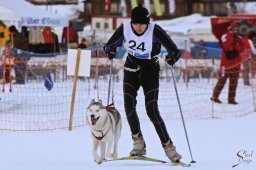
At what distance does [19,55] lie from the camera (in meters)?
16.8

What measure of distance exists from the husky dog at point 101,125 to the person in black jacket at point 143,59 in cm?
18

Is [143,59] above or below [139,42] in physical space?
below

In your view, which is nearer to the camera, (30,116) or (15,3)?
(30,116)

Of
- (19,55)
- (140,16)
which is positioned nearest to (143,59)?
(140,16)

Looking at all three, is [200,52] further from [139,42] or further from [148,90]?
[139,42]

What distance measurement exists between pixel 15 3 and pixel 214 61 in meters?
6.28

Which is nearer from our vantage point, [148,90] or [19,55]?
[148,90]

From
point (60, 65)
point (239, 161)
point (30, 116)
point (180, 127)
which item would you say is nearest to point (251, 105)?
point (180, 127)

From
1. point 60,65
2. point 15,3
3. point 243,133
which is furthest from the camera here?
point 60,65

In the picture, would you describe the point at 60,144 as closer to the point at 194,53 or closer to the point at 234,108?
the point at 234,108

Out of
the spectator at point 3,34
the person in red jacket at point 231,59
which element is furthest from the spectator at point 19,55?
the person in red jacket at point 231,59

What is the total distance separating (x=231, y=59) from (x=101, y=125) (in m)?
7.73

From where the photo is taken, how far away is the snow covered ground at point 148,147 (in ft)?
20.3

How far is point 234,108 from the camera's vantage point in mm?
12648
